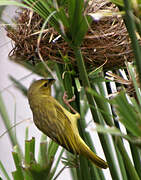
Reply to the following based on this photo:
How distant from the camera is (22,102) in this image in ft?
11.2

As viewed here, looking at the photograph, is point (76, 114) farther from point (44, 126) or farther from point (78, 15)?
point (78, 15)

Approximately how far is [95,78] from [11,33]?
36 cm

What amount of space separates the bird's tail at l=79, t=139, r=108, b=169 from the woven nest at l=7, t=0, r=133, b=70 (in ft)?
0.96

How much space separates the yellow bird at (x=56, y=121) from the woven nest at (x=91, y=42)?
0.72 feet

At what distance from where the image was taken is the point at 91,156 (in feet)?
4.56

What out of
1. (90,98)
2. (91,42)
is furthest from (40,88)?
(90,98)

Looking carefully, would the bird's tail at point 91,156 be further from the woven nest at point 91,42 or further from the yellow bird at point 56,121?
the woven nest at point 91,42

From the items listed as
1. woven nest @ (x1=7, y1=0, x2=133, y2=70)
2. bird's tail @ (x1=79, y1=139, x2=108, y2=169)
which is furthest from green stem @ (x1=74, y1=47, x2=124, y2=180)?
woven nest @ (x1=7, y1=0, x2=133, y2=70)

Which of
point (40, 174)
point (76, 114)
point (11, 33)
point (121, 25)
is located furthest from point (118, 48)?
point (40, 174)

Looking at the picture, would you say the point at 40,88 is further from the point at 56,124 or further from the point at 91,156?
the point at 91,156

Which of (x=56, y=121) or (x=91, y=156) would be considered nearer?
(x=91, y=156)

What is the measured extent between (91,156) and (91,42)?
0.39m

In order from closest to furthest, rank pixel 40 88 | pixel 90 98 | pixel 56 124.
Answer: pixel 90 98
pixel 56 124
pixel 40 88

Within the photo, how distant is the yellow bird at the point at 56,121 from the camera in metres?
1.46
